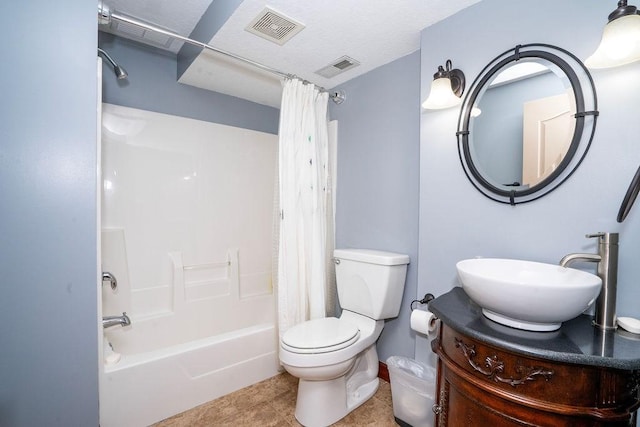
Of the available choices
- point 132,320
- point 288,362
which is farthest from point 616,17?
point 132,320

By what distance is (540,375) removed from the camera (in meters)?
0.75

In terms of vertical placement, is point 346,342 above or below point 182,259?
below

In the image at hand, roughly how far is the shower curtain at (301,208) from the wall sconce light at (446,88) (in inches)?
34.4

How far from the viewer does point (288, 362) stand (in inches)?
57.4

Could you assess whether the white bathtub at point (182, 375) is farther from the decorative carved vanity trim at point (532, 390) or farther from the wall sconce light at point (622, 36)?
the wall sconce light at point (622, 36)

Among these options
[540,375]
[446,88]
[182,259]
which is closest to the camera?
[540,375]

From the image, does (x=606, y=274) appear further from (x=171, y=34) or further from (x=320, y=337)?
(x=171, y=34)

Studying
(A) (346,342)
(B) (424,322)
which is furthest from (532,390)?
(A) (346,342)

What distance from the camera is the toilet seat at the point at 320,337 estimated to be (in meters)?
1.45

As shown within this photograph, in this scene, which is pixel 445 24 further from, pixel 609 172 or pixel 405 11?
pixel 609 172

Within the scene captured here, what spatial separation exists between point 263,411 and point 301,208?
1.27m

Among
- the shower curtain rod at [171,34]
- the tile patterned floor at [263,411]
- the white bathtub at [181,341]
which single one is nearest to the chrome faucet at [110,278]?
the white bathtub at [181,341]

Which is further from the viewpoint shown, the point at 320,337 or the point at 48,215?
the point at 320,337

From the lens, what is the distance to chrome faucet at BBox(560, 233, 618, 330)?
0.90 metres
